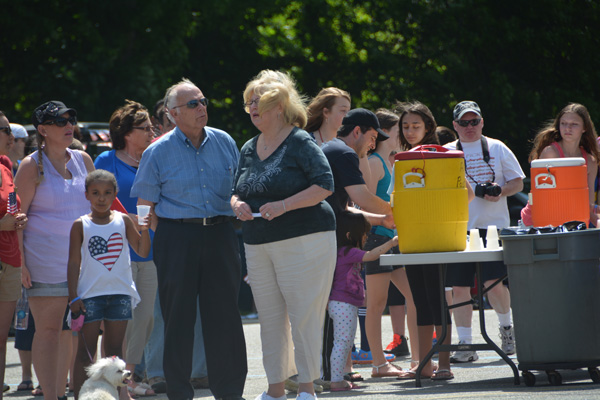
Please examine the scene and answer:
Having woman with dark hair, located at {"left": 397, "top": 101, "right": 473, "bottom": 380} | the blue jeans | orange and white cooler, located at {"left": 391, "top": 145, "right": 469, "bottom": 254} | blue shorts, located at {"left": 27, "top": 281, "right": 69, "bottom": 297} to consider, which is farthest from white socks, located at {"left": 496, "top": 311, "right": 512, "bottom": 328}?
blue shorts, located at {"left": 27, "top": 281, "right": 69, "bottom": 297}

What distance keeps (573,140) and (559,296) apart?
195cm

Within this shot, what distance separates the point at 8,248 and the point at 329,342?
8.16 feet

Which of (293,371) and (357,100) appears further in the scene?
(357,100)

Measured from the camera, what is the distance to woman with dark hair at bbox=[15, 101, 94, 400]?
6.27m

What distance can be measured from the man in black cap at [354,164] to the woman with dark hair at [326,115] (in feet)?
0.88

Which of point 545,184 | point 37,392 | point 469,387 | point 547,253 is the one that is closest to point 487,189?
point 545,184

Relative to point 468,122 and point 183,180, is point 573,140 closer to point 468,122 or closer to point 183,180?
point 468,122

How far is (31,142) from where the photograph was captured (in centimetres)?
889

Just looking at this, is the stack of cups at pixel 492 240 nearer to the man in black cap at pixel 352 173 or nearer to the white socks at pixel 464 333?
the man in black cap at pixel 352 173

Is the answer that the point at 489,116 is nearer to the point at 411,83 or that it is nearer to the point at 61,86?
the point at 411,83

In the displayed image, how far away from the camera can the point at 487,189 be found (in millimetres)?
8000

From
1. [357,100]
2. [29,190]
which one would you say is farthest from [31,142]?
[357,100]

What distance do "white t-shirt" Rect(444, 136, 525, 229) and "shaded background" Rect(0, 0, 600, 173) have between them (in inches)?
578

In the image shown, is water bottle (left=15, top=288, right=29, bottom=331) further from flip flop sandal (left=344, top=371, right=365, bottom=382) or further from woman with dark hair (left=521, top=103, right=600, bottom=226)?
woman with dark hair (left=521, top=103, right=600, bottom=226)
